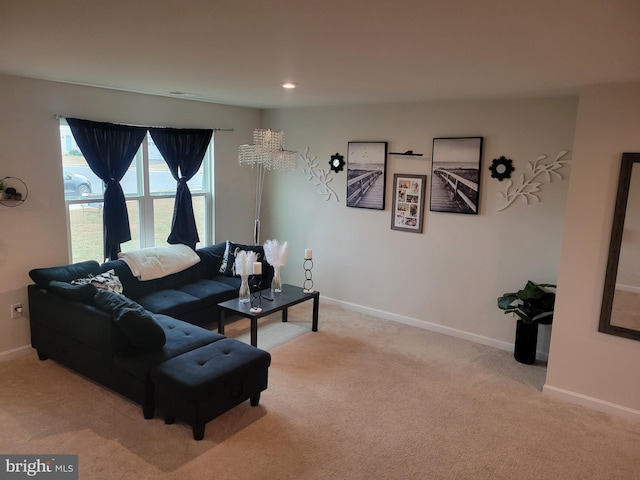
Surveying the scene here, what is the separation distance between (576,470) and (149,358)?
2838mm

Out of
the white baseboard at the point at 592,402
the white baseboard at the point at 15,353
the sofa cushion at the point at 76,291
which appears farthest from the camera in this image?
the white baseboard at the point at 15,353

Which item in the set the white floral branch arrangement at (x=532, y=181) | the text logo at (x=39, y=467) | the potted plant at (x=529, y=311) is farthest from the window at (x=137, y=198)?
the potted plant at (x=529, y=311)

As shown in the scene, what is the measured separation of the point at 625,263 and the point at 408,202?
2167 mm

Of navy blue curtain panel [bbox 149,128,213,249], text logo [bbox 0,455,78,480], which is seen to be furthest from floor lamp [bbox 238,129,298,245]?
text logo [bbox 0,455,78,480]

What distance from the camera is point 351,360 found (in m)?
4.24

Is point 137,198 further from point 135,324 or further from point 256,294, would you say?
point 135,324

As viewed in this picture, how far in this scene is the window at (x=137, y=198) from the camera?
441 centimetres

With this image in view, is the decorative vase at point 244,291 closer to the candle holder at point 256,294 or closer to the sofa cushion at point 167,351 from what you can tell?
the candle holder at point 256,294

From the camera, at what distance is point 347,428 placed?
3.18 metres

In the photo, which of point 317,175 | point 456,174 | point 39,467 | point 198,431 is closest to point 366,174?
point 317,175

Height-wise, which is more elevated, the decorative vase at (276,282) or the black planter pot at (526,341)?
the decorative vase at (276,282)

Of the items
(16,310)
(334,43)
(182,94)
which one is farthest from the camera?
(182,94)

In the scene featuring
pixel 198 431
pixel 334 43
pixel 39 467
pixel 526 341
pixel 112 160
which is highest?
pixel 334 43

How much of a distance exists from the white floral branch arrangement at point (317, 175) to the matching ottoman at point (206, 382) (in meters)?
2.66
